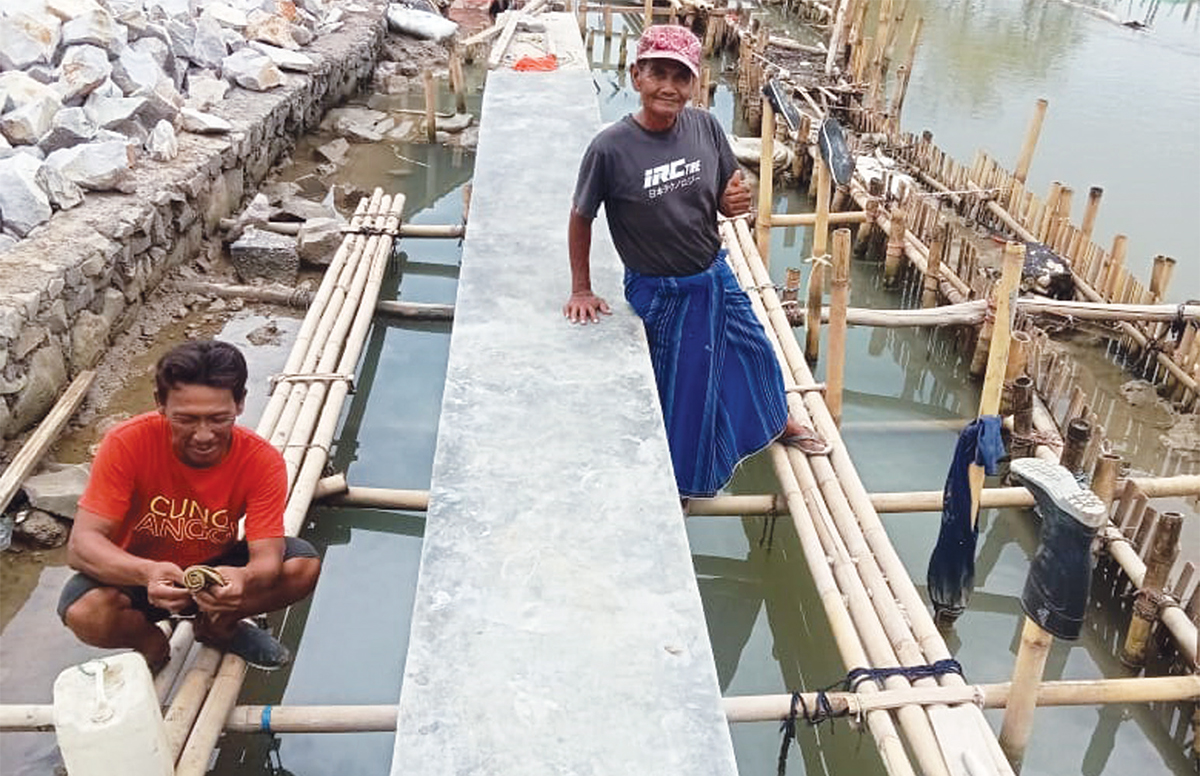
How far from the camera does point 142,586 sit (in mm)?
2754

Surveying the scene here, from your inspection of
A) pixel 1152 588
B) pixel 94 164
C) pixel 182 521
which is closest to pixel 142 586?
pixel 182 521

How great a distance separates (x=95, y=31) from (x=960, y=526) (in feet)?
22.3

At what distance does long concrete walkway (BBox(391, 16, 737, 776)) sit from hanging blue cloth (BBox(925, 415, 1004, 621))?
1.16 m

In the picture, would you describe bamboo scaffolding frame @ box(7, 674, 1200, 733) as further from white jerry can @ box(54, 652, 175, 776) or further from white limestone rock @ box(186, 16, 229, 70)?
white limestone rock @ box(186, 16, 229, 70)

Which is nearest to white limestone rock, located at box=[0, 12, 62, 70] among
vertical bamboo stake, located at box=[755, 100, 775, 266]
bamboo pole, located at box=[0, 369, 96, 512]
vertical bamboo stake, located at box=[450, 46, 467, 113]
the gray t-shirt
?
bamboo pole, located at box=[0, 369, 96, 512]

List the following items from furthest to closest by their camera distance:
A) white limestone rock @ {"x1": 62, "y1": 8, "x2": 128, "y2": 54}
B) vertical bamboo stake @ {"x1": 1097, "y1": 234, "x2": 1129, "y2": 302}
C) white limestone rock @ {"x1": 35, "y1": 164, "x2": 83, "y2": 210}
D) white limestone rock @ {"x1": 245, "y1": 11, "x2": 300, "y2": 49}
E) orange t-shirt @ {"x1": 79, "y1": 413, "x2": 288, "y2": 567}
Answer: white limestone rock @ {"x1": 245, "y1": 11, "x2": 300, "y2": 49} < white limestone rock @ {"x1": 62, "y1": 8, "x2": 128, "y2": 54} < vertical bamboo stake @ {"x1": 1097, "y1": 234, "x2": 1129, "y2": 302} < white limestone rock @ {"x1": 35, "y1": 164, "x2": 83, "y2": 210} < orange t-shirt @ {"x1": 79, "y1": 413, "x2": 288, "y2": 567}

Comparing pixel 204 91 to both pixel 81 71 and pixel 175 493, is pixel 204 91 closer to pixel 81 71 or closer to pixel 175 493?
pixel 81 71

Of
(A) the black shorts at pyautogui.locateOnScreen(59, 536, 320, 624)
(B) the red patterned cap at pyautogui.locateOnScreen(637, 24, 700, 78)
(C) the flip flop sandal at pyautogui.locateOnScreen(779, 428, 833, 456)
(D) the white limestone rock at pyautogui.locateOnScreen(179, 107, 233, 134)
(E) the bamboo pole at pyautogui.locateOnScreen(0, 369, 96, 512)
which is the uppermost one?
(B) the red patterned cap at pyautogui.locateOnScreen(637, 24, 700, 78)

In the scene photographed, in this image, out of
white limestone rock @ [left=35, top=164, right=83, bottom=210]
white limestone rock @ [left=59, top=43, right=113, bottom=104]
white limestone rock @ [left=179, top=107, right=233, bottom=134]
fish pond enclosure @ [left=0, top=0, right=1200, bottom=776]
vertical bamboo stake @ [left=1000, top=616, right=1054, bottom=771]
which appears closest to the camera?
fish pond enclosure @ [left=0, top=0, right=1200, bottom=776]

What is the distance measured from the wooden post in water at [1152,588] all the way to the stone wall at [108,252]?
515 centimetres

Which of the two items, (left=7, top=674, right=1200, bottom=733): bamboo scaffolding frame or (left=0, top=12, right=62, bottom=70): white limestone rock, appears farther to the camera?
(left=0, top=12, right=62, bottom=70): white limestone rock

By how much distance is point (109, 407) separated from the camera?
214 inches

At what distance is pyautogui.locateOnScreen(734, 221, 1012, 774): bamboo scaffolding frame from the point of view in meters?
2.86

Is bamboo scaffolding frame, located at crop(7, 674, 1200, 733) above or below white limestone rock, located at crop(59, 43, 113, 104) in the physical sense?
below
